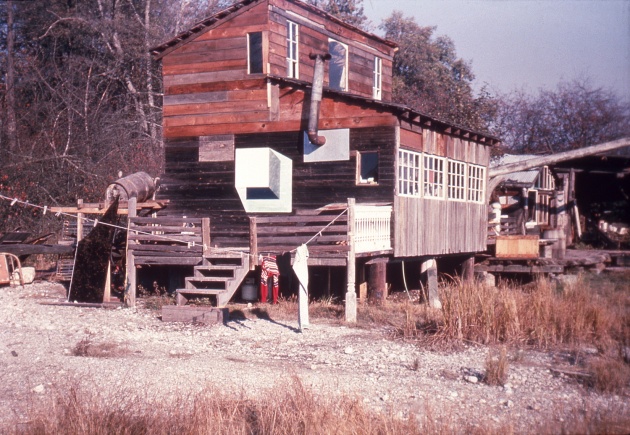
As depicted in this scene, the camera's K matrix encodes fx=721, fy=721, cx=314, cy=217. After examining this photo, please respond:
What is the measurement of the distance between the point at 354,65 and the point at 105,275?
375 inches

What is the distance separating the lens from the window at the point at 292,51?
60.0 ft

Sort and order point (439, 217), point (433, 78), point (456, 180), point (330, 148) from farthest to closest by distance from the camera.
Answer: point (433, 78)
point (456, 180)
point (439, 217)
point (330, 148)

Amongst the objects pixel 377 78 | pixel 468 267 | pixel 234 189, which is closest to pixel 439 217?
pixel 468 267

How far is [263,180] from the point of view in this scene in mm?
17422

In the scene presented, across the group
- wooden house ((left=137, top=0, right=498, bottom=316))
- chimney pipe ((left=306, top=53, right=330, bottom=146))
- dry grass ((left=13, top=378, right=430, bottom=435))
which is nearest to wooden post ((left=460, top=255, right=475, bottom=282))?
wooden house ((left=137, top=0, right=498, bottom=316))

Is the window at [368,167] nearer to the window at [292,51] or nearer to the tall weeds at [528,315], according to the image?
the window at [292,51]

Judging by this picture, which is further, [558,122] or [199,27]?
[558,122]

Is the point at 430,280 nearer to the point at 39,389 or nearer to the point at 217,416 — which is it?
the point at 39,389

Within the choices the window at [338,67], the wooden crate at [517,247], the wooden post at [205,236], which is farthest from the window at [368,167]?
the wooden crate at [517,247]

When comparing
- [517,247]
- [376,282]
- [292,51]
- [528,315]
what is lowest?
[528,315]

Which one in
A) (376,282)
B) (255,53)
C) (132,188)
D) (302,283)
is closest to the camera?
(302,283)

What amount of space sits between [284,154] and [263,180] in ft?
2.67

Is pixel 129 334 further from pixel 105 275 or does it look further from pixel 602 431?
pixel 602 431

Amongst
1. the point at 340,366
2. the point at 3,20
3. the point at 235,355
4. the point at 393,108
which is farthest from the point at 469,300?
the point at 3,20
